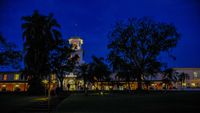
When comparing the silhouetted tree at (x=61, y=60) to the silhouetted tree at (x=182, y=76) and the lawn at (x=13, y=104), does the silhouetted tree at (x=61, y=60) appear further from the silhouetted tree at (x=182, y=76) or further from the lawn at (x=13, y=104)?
the silhouetted tree at (x=182, y=76)

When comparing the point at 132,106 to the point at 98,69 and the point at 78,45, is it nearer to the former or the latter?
the point at 98,69

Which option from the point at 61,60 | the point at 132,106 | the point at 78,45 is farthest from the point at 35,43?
the point at 78,45

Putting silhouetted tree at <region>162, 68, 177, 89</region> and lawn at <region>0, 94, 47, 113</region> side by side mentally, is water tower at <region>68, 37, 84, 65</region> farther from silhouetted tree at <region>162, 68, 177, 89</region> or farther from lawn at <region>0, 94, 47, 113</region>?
lawn at <region>0, 94, 47, 113</region>

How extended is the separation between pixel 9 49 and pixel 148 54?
30666 millimetres

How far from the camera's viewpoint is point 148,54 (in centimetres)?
5594

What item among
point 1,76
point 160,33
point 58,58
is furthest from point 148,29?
point 1,76

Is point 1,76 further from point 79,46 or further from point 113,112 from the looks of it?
point 113,112

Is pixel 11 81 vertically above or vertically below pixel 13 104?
above

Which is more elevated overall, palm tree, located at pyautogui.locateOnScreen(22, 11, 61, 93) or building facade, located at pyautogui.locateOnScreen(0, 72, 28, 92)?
palm tree, located at pyautogui.locateOnScreen(22, 11, 61, 93)

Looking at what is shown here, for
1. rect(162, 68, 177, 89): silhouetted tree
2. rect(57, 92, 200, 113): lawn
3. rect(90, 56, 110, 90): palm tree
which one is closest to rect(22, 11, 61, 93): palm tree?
rect(57, 92, 200, 113): lawn

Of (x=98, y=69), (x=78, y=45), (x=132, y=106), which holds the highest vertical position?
(x=78, y=45)

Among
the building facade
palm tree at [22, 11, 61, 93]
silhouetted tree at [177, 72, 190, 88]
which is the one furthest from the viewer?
silhouetted tree at [177, 72, 190, 88]

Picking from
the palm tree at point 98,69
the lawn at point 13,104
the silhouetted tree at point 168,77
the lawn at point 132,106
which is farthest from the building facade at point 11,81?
the lawn at point 132,106

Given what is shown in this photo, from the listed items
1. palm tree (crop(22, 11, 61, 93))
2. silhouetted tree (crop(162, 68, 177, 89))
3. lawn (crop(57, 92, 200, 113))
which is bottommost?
lawn (crop(57, 92, 200, 113))
